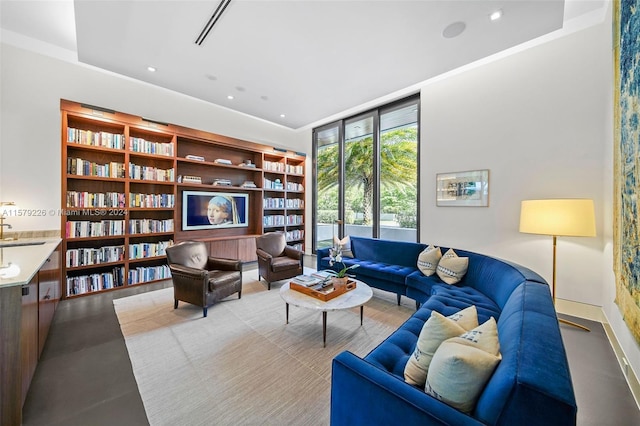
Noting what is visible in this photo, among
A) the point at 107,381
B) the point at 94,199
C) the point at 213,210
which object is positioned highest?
the point at 94,199

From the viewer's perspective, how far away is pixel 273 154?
5.77 meters

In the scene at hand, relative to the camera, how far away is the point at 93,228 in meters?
3.62

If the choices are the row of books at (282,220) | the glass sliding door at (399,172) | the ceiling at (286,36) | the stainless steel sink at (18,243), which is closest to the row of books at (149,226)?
the stainless steel sink at (18,243)

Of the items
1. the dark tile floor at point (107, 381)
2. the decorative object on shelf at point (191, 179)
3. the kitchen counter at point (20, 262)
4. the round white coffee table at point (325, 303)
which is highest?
the decorative object on shelf at point (191, 179)

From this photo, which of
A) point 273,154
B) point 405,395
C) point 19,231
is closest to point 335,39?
point 273,154

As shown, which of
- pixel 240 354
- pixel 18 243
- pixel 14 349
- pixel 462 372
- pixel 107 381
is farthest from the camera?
pixel 18 243

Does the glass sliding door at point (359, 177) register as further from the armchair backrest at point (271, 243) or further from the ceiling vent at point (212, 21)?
the ceiling vent at point (212, 21)

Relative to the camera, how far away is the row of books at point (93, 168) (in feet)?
11.4

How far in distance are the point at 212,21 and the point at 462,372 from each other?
148 inches

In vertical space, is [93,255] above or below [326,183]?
below

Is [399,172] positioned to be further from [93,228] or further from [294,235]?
[93,228]

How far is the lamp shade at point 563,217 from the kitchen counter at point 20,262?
4.37 metres

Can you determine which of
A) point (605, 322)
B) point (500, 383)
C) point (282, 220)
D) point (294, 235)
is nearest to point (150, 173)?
point (282, 220)

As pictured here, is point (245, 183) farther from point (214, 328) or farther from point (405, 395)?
point (405, 395)
